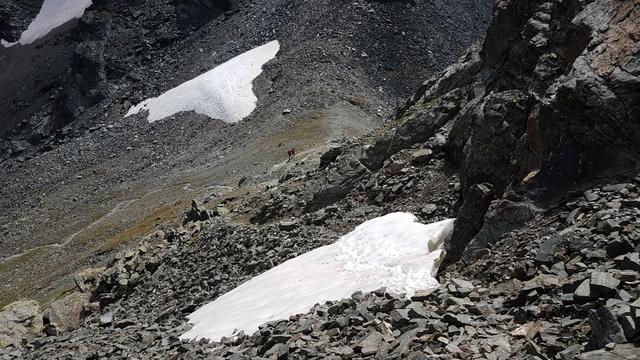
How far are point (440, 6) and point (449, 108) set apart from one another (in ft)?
275

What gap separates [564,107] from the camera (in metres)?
15.6

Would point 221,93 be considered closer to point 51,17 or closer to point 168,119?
point 168,119

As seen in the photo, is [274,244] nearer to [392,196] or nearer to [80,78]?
[392,196]

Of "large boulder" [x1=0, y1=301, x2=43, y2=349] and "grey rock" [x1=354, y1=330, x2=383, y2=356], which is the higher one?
"grey rock" [x1=354, y1=330, x2=383, y2=356]

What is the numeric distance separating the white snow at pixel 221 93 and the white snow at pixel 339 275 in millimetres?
63423

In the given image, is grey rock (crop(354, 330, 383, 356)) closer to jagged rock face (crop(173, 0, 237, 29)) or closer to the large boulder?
the large boulder

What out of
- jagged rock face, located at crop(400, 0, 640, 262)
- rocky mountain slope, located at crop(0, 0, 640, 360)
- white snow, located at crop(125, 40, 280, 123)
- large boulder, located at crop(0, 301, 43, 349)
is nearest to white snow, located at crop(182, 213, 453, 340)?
rocky mountain slope, located at crop(0, 0, 640, 360)

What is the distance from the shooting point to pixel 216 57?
338ft

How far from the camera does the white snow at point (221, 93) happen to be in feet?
292

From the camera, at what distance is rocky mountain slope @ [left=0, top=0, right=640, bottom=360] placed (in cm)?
1187

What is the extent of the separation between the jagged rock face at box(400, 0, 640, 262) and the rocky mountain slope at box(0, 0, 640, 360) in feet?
0.15

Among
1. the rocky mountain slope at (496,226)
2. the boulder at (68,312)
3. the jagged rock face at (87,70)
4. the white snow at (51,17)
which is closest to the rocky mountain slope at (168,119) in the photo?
the jagged rock face at (87,70)

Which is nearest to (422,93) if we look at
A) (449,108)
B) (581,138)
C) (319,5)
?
(449,108)

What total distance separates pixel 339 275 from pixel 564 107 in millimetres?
9771
